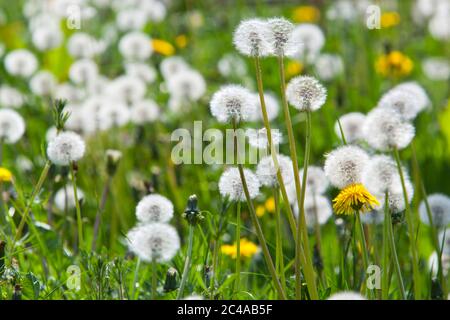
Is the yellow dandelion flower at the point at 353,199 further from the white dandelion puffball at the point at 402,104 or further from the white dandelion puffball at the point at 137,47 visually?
the white dandelion puffball at the point at 137,47

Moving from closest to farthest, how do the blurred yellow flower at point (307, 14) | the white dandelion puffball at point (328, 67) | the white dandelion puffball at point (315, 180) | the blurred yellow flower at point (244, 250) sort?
the white dandelion puffball at point (315, 180)
the blurred yellow flower at point (244, 250)
the white dandelion puffball at point (328, 67)
the blurred yellow flower at point (307, 14)

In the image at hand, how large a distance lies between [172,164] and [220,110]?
128 cm

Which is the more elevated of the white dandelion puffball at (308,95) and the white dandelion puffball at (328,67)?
the white dandelion puffball at (328,67)

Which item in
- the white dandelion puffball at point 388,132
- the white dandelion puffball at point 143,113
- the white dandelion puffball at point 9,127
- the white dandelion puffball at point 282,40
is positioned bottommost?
the white dandelion puffball at point 388,132

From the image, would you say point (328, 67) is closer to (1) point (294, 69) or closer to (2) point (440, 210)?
(1) point (294, 69)

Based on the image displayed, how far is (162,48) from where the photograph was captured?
338 centimetres

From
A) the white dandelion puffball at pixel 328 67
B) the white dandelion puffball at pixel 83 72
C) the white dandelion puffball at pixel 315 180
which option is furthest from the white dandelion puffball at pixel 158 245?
the white dandelion puffball at pixel 328 67

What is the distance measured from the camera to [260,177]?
57.7 inches

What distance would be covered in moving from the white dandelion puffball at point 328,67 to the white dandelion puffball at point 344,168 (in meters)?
1.94

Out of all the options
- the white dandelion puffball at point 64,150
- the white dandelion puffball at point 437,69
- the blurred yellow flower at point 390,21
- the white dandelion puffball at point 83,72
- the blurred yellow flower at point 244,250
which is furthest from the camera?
the blurred yellow flower at point 390,21

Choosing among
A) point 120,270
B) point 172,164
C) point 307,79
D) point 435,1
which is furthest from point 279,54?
point 435,1

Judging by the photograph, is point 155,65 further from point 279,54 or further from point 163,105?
point 279,54

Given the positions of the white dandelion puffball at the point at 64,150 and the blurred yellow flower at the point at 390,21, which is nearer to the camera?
the white dandelion puffball at the point at 64,150

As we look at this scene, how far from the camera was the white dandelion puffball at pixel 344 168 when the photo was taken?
1.35 meters
